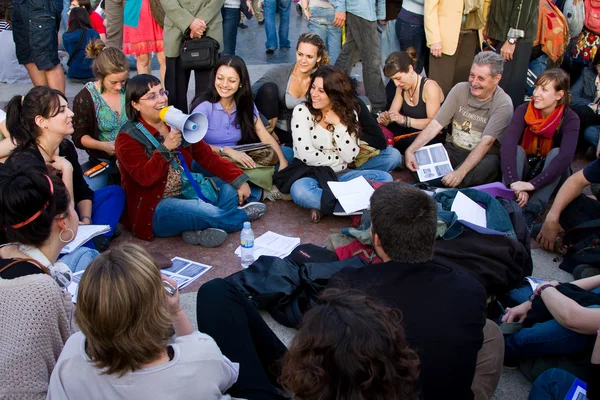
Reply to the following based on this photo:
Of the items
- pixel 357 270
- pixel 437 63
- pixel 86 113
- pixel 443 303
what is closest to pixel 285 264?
pixel 357 270

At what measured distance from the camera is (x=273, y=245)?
411cm

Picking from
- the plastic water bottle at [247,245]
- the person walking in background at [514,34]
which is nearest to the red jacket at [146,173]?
the plastic water bottle at [247,245]

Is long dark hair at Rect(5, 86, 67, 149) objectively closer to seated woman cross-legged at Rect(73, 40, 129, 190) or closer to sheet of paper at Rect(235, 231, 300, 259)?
seated woman cross-legged at Rect(73, 40, 129, 190)

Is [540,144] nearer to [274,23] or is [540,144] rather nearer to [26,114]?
[26,114]

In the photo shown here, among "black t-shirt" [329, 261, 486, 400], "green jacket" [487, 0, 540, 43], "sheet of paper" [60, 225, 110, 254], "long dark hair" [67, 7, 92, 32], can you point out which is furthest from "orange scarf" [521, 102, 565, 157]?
"long dark hair" [67, 7, 92, 32]

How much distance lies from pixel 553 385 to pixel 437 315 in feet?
2.74

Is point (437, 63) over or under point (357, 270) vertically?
over

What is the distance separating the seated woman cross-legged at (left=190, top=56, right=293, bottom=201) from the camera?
4.75 m

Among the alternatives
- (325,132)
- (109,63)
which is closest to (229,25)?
(109,63)

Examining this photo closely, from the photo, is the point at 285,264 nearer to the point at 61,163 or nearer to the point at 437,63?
the point at 61,163

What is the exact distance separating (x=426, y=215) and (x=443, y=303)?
42 cm

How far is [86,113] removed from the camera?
4562mm

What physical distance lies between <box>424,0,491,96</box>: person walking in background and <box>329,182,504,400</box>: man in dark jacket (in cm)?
378

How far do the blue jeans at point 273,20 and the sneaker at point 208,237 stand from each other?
5.51 m
